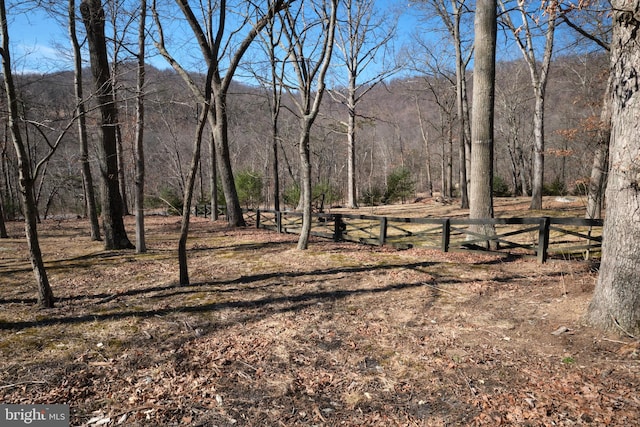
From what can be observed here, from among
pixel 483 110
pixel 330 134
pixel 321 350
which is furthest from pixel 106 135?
pixel 330 134

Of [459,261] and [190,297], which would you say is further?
[459,261]

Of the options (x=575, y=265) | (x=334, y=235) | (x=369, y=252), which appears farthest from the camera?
(x=334, y=235)

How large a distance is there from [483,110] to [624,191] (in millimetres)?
5133

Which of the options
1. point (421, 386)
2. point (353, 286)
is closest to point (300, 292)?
point (353, 286)

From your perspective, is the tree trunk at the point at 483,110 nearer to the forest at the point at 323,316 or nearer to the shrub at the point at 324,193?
the forest at the point at 323,316

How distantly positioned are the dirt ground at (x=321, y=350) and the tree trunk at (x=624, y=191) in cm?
33

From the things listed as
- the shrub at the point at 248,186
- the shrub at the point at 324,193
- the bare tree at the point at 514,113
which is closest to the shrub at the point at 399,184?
the shrub at the point at 324,193

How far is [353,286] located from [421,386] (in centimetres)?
267

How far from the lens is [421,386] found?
9.34 feet

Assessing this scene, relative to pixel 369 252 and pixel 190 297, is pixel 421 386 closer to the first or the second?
pixel 190 297

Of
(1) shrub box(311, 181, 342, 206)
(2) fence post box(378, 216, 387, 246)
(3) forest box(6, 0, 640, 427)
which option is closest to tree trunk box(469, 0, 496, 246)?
(3) forest box(6, 0, 640, 427)

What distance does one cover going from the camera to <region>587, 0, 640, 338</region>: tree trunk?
3.22 metres

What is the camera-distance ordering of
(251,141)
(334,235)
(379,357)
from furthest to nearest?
(251,141) < (334,235) < (379,357)

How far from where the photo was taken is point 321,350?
350 centimetres
